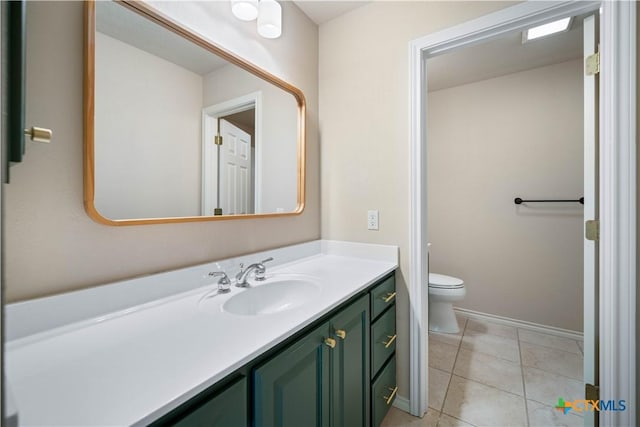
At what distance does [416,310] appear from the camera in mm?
1494

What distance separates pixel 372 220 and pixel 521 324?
6.44ft

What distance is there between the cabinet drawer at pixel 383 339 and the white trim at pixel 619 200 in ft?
2.85

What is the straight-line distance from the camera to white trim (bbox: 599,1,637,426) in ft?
3.43

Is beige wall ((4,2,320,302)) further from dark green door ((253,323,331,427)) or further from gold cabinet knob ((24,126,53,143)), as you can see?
dark green door ((253,323,331,427))

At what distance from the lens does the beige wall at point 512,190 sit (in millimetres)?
2225

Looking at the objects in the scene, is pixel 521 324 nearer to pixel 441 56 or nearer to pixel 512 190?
pixel 512 190

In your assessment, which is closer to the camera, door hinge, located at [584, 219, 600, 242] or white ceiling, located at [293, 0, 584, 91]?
door hinge, located at [584, 219, 600, 242]

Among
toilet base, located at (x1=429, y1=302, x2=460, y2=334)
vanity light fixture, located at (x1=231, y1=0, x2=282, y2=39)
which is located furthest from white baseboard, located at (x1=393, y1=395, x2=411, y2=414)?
vanity light fixture, located at (x1=231, y1=0, x2=282, y2=39)

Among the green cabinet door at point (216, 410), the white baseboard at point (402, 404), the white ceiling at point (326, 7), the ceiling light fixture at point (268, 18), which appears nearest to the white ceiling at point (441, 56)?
the white ceiling at point (326, 7)

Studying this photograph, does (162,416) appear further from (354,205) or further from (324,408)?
(354,205)

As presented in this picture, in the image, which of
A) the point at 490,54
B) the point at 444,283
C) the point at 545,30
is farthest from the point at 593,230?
the point at 490,54

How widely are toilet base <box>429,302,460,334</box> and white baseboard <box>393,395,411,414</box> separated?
3.40 feet

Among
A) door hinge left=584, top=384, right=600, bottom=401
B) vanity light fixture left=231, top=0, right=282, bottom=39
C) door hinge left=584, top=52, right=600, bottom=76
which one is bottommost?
door hinge left=584, top=384, right=600, bottom=401

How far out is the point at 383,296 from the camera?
1.38 metres
